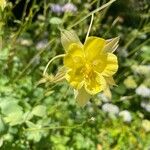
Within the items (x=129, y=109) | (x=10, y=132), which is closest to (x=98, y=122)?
(x=129, y=109)

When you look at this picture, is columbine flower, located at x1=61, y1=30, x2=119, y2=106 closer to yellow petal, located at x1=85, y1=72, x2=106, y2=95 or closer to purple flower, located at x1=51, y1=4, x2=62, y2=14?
yellow petal, located at x1=85, y1=72, x2=106, y2=95

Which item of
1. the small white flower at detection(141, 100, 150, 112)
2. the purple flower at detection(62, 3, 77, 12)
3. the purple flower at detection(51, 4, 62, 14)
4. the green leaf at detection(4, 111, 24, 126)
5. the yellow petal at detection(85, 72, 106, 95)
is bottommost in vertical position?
the small white flower at detection(141, 100, 150, 112)

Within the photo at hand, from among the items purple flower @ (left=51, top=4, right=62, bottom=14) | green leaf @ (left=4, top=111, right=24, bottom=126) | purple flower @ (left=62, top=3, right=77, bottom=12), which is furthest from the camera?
purple flower @ (left=51, top=4, right=62, bottom=14)

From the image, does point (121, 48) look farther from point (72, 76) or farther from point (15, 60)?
point (72, 76)

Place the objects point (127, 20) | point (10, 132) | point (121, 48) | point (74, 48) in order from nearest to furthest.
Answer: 1. point (74, 48)
2. point (10, 132)
3. point (121, 48)
4. point (127, 20)

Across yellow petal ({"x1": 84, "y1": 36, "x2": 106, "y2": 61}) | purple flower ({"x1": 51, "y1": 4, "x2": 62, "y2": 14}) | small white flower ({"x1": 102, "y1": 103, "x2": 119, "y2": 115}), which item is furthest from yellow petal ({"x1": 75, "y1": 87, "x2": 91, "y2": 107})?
purple flower ({"x1": 51, "y1": 4, "x2": 62, "y2": 14})

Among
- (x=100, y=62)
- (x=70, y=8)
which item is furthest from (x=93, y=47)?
(x=70, y=8)
